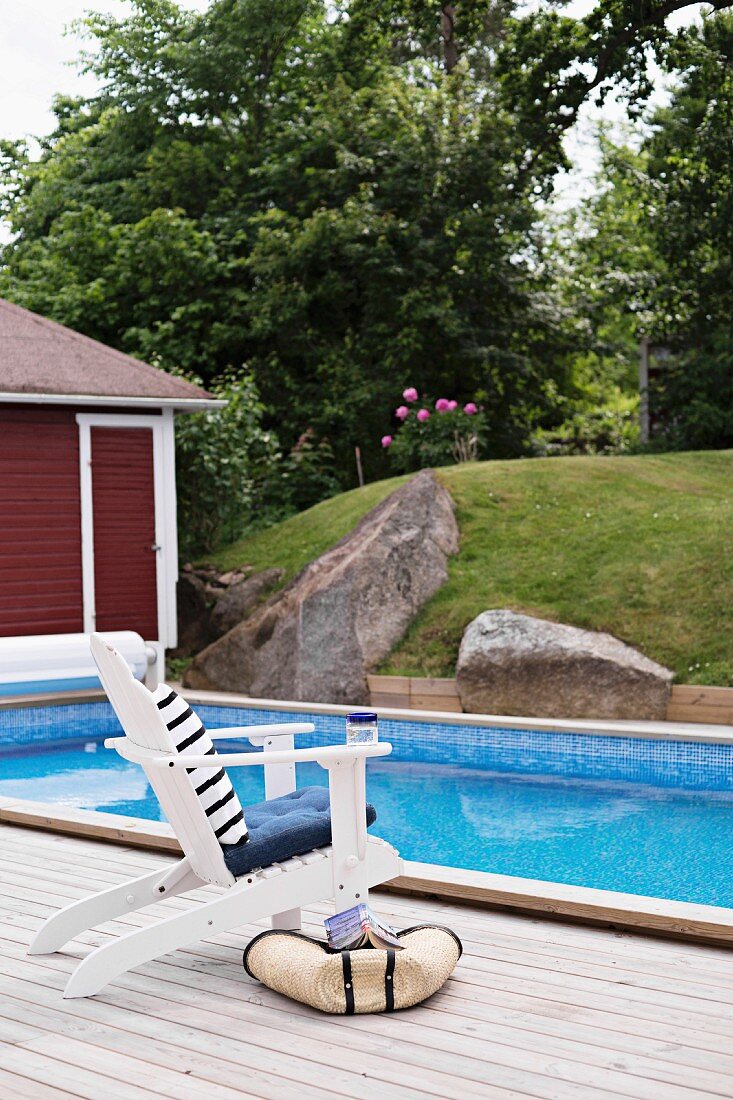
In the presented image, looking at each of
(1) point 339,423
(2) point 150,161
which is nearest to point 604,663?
(1) point 339,423

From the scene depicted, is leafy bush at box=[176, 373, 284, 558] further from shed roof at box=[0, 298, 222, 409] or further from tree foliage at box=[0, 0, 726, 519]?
tree foliage at box=[0, 0, 726, 519]

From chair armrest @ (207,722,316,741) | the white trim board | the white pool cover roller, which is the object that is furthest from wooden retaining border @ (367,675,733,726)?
chair armrest @ (207,722,316,741)

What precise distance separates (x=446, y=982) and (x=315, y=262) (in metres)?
14.3

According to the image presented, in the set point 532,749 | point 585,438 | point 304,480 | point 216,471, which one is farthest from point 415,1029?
point 585,438

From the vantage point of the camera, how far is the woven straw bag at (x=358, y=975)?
345 cm

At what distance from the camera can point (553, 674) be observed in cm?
938

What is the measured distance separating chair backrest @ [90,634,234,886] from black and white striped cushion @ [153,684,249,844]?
40 millimetres

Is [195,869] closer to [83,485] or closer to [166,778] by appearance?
[166,778]

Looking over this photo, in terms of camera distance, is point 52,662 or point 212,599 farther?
point 212,599

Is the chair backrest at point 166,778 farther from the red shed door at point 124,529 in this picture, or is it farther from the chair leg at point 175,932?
the red shed door at point 124,529

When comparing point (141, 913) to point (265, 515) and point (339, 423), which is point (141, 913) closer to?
point (265, 515)

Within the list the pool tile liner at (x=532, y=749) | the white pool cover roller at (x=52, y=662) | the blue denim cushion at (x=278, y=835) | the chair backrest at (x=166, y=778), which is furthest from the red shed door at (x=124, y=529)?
the chair backrest at (x=166, y=778)

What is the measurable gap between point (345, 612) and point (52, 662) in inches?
97.9

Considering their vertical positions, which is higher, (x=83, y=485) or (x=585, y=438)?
(x=585, y=438)
